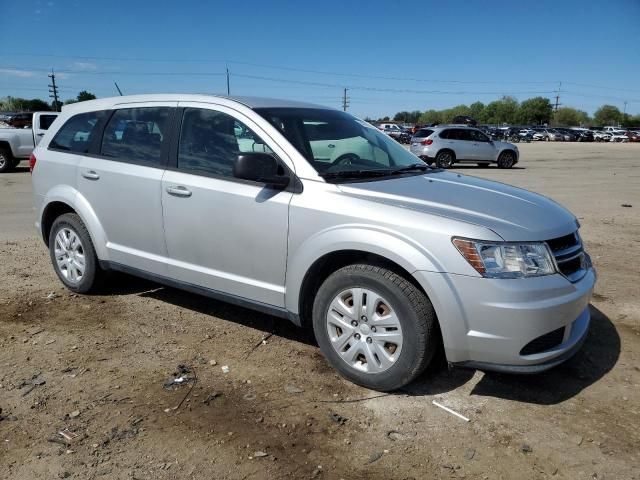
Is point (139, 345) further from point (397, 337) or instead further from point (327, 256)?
point (397, 337)

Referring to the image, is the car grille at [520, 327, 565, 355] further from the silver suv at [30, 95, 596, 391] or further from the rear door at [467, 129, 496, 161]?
the rear door at [467, 129, 496, 161]

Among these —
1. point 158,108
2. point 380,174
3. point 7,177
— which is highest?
point 158,108

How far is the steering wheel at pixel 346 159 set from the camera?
3.94 m

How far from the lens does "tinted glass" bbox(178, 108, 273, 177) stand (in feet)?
12.8

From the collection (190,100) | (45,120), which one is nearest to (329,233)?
(190,100)

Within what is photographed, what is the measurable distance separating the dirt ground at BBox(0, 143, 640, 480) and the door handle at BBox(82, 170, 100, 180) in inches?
45.4

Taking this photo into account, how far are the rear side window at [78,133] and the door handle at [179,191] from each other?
1290 mm

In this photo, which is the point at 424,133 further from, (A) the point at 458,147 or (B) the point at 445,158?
(A) the point at 458,147

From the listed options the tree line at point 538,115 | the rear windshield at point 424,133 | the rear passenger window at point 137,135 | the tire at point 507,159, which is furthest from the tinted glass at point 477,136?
the tree line at point 538,115

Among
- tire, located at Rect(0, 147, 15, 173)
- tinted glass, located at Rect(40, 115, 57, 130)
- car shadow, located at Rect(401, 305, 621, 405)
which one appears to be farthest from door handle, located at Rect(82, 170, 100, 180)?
tire, located at Rect(0, 147, 15, 173)

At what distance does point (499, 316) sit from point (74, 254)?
3.86m

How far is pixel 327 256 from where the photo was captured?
345cm

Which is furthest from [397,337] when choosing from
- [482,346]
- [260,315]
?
[260,315]

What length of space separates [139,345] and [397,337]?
6.66ft
